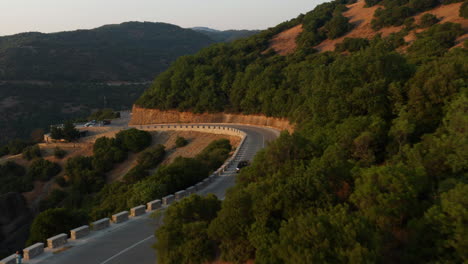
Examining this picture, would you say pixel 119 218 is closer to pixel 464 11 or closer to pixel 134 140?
pixel 134 140

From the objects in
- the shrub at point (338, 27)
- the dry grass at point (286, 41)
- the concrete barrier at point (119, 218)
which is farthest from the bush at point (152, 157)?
the shrub at point (338, 27)

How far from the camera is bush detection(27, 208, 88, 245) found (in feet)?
49.9

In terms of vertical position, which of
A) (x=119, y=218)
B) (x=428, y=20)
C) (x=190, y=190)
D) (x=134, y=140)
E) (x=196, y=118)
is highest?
(x=428, y=20)

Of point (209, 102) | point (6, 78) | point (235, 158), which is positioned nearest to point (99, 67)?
point (6, 78)

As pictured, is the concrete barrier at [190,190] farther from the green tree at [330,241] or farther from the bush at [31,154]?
the bush at [31,154]

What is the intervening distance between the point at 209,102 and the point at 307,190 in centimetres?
4156

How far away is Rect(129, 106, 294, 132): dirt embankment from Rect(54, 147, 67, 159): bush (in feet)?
40.1

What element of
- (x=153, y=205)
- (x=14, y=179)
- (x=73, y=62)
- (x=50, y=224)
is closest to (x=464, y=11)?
(x=153, y=205)

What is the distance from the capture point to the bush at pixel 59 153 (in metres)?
48.3

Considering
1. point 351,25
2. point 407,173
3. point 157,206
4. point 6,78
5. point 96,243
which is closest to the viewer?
point 407,173

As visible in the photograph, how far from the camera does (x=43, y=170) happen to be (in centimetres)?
4438

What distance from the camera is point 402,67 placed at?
17.8m

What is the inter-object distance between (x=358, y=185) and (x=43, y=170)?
42.5 metres

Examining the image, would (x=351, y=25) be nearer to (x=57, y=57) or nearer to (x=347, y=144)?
(x=347, y=144)
